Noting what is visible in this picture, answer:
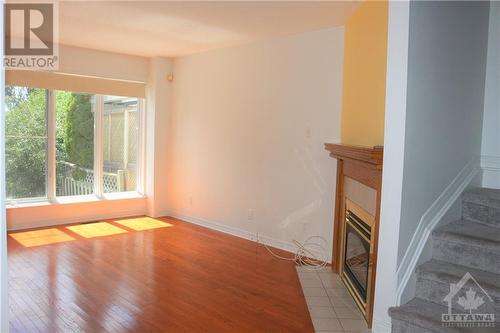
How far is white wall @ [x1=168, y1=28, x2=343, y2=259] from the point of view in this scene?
4.30 metres

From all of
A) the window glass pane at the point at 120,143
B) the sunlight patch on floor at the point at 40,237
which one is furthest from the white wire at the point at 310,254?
the window glass pane at the point at 120,143

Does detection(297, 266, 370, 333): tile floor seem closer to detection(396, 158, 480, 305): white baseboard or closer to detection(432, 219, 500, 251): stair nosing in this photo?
detection(396, 158, 480, 305): white baseboard

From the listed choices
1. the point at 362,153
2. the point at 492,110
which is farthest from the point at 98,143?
the point at 492,110

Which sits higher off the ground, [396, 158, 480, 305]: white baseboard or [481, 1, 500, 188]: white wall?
[481, 1, 500, 188]: white wall

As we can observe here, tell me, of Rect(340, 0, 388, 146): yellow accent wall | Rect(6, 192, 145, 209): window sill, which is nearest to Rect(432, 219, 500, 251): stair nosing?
Rect(340, 0, 388, 146): yellow accent wall

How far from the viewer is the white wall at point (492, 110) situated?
3.01m

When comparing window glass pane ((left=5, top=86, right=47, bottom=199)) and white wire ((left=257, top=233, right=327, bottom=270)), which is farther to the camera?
window glass pane ((left=5, top=86, right=47, bottom=199))

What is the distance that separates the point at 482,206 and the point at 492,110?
2.67 feet

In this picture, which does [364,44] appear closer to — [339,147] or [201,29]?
[339,147]

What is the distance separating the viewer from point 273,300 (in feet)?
10.8

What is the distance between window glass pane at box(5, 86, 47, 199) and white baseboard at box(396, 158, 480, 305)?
5031 millimetres

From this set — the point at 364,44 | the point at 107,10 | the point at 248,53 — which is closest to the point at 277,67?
the point at 248,53

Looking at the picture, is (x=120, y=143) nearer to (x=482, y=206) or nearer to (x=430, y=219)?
(x=430, y=219)

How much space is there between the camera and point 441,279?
2.26 m
